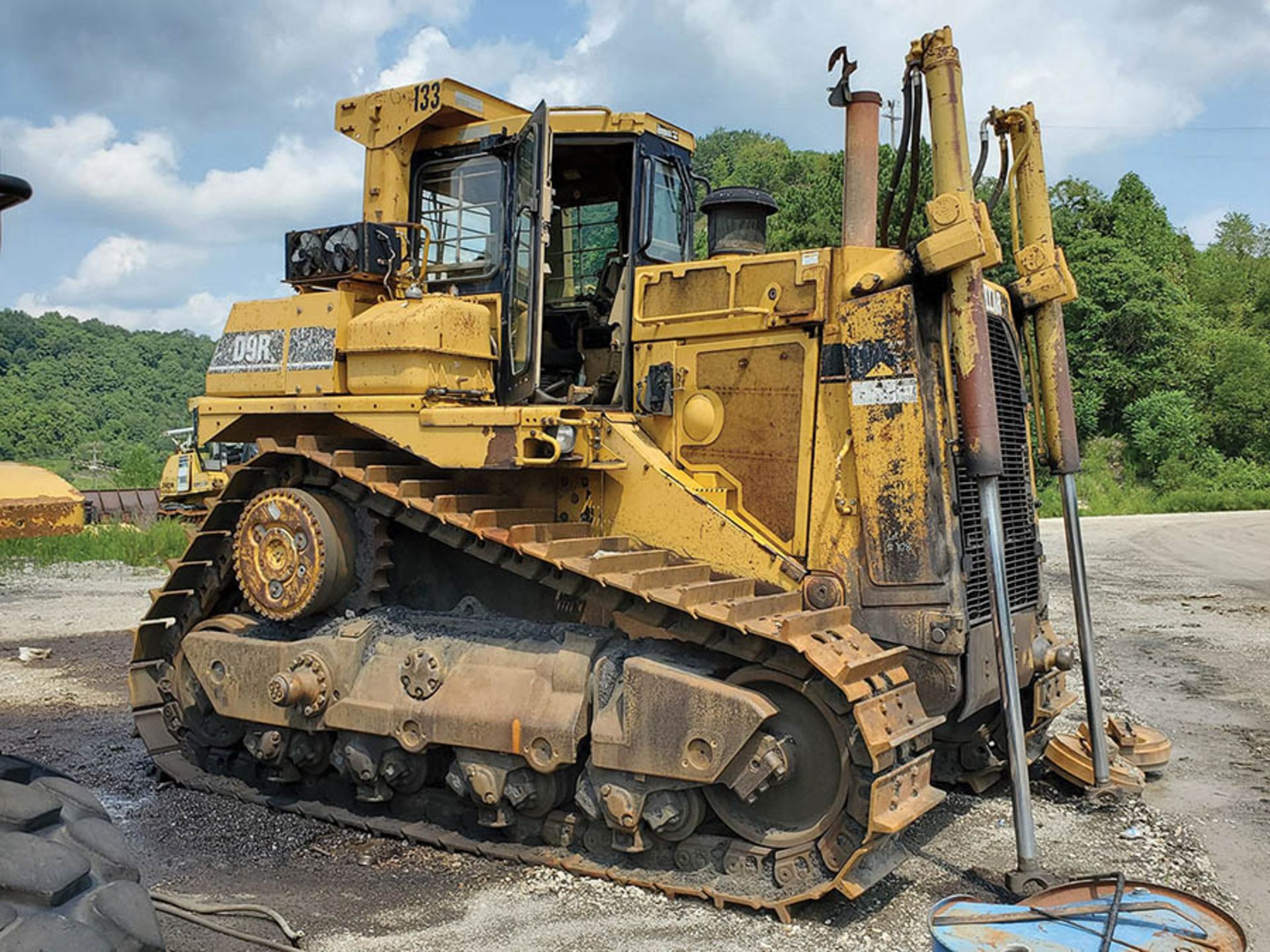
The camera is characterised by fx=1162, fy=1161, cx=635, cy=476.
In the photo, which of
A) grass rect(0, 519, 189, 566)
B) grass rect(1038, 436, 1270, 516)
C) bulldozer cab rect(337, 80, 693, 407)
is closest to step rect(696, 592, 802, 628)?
bulldozer cab rect(337, 80, 693, 407)

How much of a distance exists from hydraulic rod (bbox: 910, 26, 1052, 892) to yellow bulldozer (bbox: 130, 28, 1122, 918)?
0.02 metres

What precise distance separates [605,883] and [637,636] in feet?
4.04

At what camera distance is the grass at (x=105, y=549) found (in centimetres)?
1933

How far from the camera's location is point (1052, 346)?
6.80 meters

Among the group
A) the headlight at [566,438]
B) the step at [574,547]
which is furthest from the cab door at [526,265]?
the step at [574,547]

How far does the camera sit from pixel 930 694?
5691mm

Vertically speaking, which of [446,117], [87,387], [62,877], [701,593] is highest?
[87,387]

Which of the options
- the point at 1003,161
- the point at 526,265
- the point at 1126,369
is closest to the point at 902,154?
the point at 1003,161

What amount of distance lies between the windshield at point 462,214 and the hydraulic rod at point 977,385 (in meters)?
2.60

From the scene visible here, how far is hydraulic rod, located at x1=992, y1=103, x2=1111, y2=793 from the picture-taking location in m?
6.74

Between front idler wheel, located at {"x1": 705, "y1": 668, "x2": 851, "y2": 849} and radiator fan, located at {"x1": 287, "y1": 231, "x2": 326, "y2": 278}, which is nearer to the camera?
front idler wheel, located at {"x1": 705, "y1": 668, "x2": 851, "y2": 849}

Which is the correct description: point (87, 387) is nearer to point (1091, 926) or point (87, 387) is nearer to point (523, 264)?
point (523, 264)

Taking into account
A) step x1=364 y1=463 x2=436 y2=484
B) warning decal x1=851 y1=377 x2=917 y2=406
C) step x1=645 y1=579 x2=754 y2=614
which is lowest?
step x1=645 y1=579 x2=754 y2=614

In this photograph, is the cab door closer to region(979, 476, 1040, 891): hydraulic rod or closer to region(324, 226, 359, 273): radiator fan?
region(324, 226, 359, 273): radiator fan
